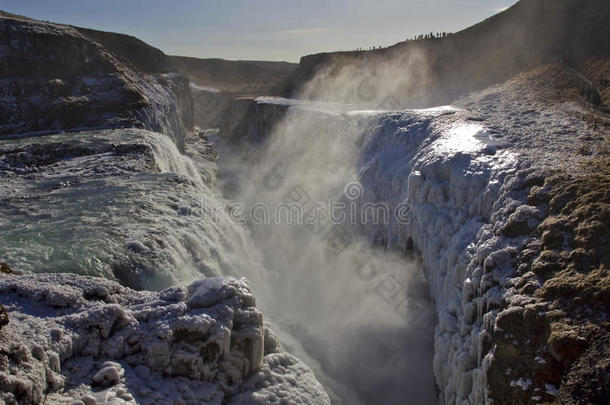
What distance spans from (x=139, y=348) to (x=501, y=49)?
22.0 meters

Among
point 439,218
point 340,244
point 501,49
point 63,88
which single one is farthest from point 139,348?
point 501,49

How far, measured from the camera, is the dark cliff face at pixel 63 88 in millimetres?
18625

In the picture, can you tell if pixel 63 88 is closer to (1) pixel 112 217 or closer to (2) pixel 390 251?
(1) pixel 112 217

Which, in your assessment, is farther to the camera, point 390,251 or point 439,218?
point 390,251

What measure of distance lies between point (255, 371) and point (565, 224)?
481cm

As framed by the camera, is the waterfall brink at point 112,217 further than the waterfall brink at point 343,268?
No

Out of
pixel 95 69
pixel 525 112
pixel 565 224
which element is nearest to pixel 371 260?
pixel 525 112

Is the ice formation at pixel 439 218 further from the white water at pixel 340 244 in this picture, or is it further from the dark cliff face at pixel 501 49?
the dark cliff face at pixel 501 49

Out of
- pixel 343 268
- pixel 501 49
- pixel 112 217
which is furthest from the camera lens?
pixel 501 49

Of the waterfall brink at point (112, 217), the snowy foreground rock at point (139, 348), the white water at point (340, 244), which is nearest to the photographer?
the snowy foreground rock at point (139, 348)

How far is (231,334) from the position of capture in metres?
5.98

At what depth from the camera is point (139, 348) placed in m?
5.42

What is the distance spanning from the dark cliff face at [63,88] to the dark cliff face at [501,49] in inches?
477

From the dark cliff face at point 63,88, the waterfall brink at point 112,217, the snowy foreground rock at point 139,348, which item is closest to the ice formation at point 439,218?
→ the waterfall brink at point 112,217
